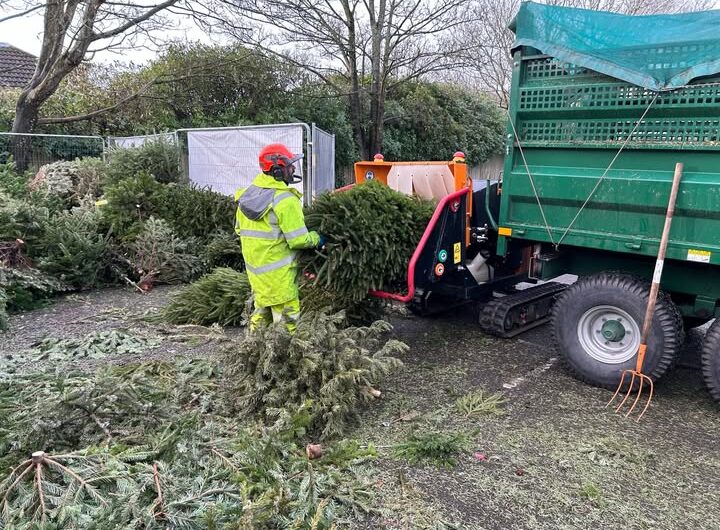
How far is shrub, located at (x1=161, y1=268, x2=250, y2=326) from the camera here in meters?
5.71

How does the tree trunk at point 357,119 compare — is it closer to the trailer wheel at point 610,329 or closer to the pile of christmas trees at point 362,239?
the pile of christmas trees at point 362,239

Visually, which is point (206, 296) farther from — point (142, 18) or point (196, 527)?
point (142, 18)

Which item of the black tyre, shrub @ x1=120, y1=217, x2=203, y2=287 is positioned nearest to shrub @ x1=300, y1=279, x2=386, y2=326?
the black tyre

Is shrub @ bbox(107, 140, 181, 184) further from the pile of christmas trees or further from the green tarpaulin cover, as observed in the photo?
the green tarpaulin cover

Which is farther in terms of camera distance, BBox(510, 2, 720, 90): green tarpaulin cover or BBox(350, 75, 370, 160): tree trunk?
BBox(350, 75, 370, 160): tree trunk

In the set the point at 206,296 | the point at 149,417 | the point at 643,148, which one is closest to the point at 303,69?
the point at 206,296

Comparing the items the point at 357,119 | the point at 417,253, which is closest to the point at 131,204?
the point at 417,253

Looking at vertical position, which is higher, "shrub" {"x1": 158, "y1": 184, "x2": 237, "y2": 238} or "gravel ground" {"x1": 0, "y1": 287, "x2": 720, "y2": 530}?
"shrub" {"x1": 158, "y1": 184, "x2": 237, "y2": 238}

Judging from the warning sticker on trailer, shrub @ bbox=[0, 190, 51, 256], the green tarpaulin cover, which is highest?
the green tarpaulin cover

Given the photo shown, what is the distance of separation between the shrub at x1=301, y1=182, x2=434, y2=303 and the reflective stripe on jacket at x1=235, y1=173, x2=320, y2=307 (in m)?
0.17

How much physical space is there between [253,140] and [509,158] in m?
4.92

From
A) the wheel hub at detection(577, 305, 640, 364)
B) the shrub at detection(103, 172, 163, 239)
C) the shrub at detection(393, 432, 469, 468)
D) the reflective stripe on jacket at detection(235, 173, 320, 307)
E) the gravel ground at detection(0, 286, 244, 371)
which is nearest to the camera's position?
the shrub at detection(393, 432, 469, 468)

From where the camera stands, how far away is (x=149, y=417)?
3197 mm

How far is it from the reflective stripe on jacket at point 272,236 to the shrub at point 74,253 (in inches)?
→ 139
